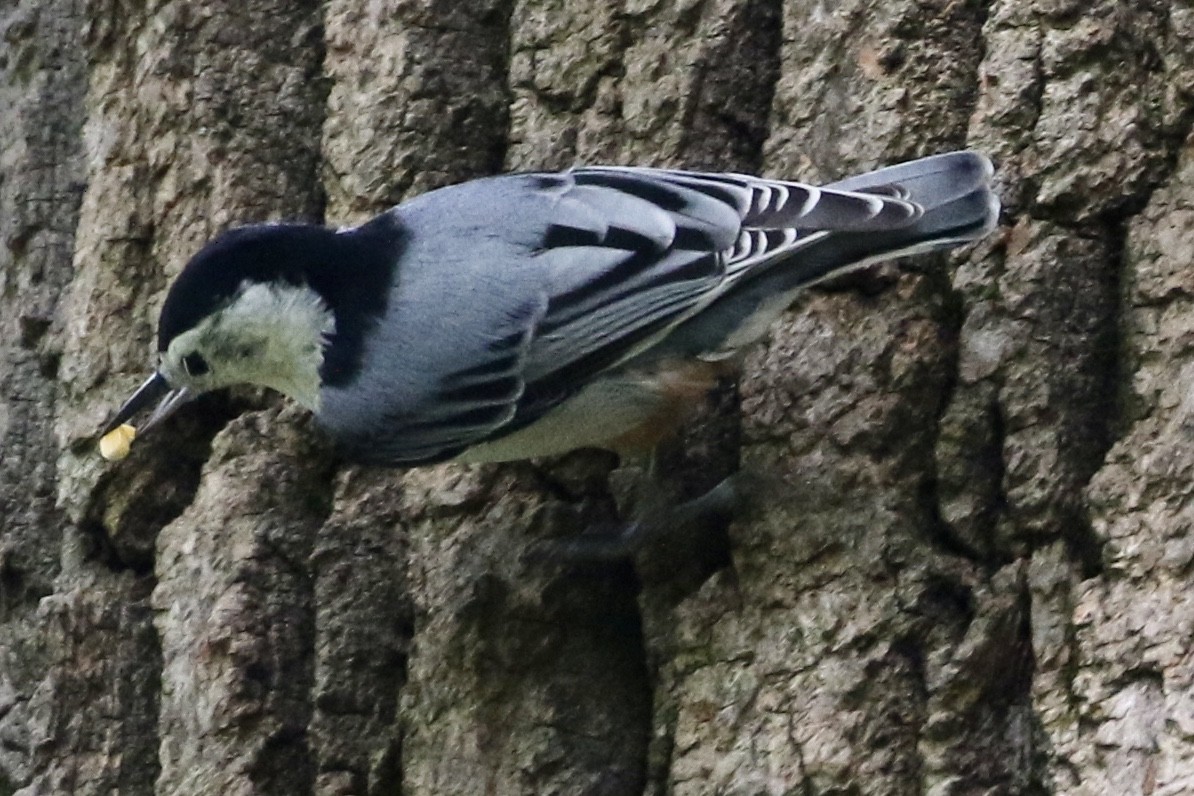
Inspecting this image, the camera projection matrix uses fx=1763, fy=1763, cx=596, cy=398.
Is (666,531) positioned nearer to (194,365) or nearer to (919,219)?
(919,219)

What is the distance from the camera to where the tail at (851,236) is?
2.37m

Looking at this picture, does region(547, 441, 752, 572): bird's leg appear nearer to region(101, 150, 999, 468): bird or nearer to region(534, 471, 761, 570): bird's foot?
region(534, 471, 761, 570): bird's foot

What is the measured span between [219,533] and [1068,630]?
126 centimetres

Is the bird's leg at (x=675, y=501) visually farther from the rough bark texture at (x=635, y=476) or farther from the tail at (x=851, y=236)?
the tail at (x=851, y=236)

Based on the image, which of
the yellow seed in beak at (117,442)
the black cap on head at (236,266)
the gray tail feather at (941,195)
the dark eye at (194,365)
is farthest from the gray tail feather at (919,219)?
the yellow seed in beak at (117,442)

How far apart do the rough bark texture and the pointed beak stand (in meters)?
0.10

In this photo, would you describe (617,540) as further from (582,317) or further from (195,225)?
(195,225)

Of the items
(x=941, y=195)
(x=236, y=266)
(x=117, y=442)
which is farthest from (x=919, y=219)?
(x=117, y=442)

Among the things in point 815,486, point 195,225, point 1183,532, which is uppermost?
point 195,225

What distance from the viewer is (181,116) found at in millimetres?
2943

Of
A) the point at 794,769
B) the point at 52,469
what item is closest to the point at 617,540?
the point at 794,769

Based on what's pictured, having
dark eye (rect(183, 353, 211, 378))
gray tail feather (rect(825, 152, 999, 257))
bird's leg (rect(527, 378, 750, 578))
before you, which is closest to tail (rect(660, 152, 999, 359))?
gray tail feather (rect(825, 152, 999, 257))

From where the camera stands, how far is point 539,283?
2533 millimetres

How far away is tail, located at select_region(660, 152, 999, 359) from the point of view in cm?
237
